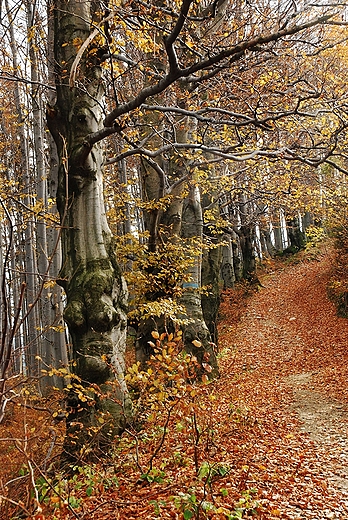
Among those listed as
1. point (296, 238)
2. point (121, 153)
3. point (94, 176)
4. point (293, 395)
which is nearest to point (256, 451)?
point (293, 395)

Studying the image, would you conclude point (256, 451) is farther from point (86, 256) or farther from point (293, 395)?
point (293, 395)

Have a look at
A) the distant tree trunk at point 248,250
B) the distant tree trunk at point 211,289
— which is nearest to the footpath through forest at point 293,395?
the distant tree trunk at point 211,289

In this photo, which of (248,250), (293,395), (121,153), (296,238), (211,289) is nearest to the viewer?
(121,153)

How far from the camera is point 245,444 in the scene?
5.64 meters

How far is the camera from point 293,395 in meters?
8.55

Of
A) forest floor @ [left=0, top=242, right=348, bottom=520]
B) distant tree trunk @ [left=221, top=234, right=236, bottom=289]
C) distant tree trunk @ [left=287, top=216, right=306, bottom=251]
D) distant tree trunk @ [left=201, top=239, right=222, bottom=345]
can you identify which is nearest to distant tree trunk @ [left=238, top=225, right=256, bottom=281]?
distant tree trunk @ [left=221, top=234, right=236, bottom=289]

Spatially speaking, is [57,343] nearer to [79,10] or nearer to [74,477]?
[74,477]

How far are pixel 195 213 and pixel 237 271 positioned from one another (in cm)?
1349

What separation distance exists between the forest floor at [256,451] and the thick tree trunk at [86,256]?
0.64m

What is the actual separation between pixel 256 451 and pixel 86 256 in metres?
3.23

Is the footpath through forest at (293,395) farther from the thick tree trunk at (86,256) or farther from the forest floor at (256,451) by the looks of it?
the thick tree trunk at (86,256)

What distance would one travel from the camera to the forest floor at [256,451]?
3.73 metres

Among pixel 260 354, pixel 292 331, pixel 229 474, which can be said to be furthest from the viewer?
pixel 292 331

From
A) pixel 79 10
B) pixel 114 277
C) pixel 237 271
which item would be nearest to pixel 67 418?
pixel 114 277
